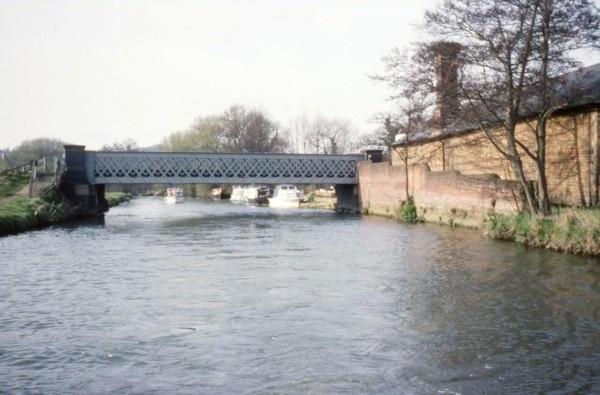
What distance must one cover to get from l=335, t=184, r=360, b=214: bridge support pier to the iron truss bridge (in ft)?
4.54

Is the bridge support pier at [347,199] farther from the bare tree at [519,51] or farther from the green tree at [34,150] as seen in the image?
the green tree at [34,150]

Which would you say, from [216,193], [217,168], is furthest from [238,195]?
[217,168]

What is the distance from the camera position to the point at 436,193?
30891mm

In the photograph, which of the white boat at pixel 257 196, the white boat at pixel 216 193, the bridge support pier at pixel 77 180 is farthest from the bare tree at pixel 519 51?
the white boat at pixel 216 193

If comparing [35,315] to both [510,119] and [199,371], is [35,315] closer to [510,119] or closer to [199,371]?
[199,371]

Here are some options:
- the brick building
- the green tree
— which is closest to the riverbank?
the brick building

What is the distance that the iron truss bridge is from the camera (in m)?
41.2

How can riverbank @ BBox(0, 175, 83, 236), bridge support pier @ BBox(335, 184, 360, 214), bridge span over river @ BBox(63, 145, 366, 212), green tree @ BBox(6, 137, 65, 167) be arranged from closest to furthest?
riverbank @ BBox(0, 175, 83, 236) < bridge span over river @ BBox(63, 145, 366, 212) < bridge support pier @ BBox(335, 184, 360, 214) < green tree @ BBox(6, 137, 65, 167)

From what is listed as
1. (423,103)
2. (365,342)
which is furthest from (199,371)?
(423,103)

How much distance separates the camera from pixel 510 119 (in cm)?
2131

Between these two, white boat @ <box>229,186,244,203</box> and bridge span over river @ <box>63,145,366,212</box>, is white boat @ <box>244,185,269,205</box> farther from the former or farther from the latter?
bridge span over river @ <box>63,145,366,212</box>

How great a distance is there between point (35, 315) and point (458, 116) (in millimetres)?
16916

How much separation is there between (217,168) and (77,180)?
388 inches

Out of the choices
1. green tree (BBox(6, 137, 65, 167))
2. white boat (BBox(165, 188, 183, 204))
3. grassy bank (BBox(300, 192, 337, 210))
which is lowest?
grassy bank (BBox(300, 192, 337, 210))
